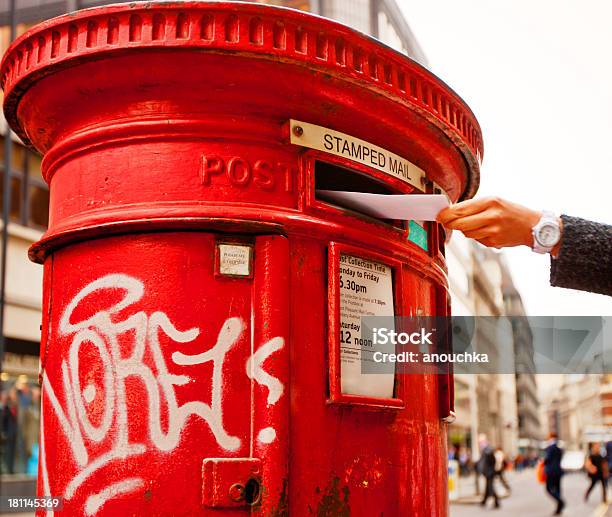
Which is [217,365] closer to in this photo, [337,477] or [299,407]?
[299,407]

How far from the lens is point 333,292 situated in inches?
78.7

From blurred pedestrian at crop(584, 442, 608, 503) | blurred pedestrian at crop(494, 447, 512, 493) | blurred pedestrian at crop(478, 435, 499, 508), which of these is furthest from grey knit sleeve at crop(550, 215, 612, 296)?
blurred pedestrian at crop(584, 442, 608, 503)

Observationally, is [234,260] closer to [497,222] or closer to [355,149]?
[355,149]

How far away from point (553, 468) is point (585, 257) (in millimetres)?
11892

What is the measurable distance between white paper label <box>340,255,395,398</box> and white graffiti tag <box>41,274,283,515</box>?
0.24 m

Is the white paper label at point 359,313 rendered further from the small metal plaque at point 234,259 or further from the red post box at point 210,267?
the small metal plaque at point 234,259

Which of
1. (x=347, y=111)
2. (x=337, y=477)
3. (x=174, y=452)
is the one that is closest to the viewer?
(x=174, y=452)

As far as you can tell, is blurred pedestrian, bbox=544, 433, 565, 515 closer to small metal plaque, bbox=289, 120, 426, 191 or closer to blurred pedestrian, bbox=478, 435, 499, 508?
blurred pedestrian, bbox=478, 435, 499, 508

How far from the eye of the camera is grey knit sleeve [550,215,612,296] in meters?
1.35

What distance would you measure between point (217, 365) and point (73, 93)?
2.82 feet

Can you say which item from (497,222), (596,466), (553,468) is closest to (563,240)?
(497,222)

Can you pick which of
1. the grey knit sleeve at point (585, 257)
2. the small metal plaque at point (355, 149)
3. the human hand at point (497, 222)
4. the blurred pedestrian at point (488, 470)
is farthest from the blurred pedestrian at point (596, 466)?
the grey knit sleeve at point (585, 257)

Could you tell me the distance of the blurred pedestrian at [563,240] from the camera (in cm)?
136

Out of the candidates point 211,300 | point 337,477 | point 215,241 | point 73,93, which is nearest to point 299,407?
point 337,477
